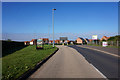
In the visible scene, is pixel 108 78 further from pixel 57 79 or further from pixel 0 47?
pixel 0 47

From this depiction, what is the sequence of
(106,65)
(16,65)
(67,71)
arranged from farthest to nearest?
(106,65), (16,65), (67,71)

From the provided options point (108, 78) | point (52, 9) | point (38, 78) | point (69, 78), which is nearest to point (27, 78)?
point (38, 78)

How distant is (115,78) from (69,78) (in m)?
2.13

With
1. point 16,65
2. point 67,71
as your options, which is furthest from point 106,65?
point 16,65

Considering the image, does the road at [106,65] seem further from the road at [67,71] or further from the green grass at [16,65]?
the green grass at [16,65]

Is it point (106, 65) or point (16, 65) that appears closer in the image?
point (16, 65)

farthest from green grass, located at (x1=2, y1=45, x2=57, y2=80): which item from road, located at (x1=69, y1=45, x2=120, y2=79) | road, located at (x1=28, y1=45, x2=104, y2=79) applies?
road, located at (x1=69, y1=45, x2=120, y2=79)

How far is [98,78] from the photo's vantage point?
578cm

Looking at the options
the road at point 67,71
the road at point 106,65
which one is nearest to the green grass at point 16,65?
the road at point 67,71

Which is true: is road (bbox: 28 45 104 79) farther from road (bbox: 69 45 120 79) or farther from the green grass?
the green grass

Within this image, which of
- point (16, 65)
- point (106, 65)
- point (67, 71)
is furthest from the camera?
point (106, 65)

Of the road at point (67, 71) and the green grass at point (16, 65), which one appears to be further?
the road at point (67, 71)

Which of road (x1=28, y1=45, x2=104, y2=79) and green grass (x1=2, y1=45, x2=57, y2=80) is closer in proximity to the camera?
green grass (x1=2, y1=45, x2=57, y2=80)

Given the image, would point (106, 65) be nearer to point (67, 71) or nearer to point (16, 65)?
point (67, 71)
